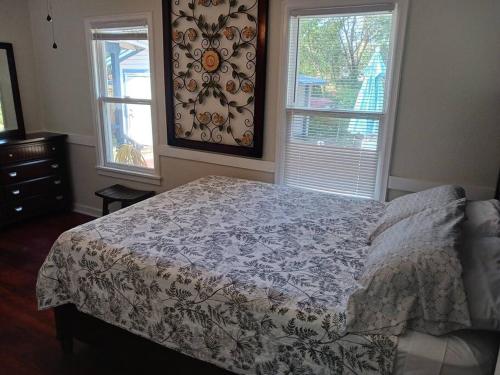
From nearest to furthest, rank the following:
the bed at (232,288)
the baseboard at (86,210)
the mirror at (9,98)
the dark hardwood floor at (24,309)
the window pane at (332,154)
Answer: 1. the bed at (232,288)
2. the dark hardwood floor at (24,309)
3. the window pane at (332,154)
4. the mirror at (9,98)
5. the baseboard at (86,210)

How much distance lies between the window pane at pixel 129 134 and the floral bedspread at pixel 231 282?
4.90 ft

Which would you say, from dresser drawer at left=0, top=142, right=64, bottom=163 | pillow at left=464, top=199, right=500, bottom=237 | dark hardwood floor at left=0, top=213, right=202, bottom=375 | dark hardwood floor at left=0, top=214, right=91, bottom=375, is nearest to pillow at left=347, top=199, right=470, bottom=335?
pillow at left=464, top=199, right=500, bottom=237

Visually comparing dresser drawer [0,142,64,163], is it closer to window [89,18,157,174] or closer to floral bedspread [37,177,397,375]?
window [89,18,157,174]

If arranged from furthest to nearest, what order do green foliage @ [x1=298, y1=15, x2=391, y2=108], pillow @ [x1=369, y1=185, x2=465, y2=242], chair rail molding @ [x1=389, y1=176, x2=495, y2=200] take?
green foliage @ [x1=298, y1=15, x2=391, y2=108] < chair rail molding @ [x1=389, y1=176, x2=495, y2=200] < pillow @ [x1=369, y1=185, x2=465, y2=242]

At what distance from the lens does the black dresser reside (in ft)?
11.3

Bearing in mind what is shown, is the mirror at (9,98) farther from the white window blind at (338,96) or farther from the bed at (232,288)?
the white window blind at (338,96)

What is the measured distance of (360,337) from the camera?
1.24 meters

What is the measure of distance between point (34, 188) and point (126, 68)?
61.0 inches

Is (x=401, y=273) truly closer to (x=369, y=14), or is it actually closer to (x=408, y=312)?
(x=408, y=312)

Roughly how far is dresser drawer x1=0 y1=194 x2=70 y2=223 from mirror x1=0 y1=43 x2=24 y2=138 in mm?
704

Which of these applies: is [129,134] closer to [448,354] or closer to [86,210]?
[86,210]

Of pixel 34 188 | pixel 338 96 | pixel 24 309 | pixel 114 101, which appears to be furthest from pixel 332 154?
pixel 34 188

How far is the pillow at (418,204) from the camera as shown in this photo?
176 cm

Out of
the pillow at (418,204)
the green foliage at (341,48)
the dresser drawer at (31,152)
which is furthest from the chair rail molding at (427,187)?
the dresser drawer at (31,152)
